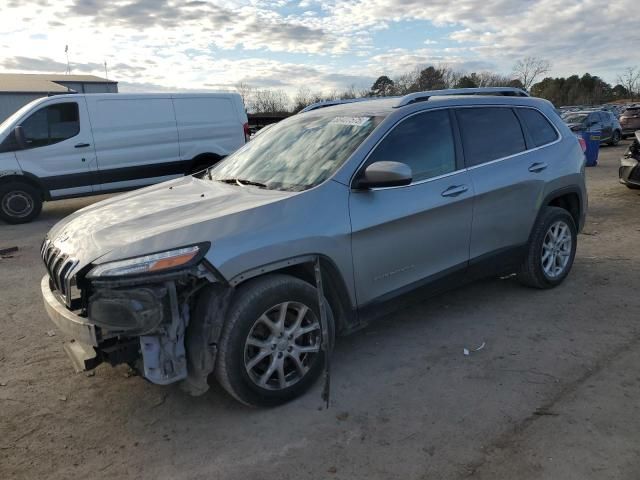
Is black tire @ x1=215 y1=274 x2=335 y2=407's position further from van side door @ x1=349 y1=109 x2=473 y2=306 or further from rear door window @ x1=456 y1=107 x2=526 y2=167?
rear door window @ x1=456 y1=107 x2=526 y2=167

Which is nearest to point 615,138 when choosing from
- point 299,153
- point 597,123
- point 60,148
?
point 597,123

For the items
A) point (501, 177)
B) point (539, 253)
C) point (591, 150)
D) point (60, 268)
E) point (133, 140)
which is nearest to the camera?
point (60, 268)

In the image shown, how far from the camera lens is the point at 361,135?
3.71 metres

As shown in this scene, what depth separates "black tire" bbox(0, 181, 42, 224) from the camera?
9.53m

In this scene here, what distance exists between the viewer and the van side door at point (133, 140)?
32.9 ft

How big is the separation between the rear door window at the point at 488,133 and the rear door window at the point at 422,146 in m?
0.19

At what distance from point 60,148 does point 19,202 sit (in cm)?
123

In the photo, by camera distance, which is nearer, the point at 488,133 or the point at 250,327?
the point at 250,327

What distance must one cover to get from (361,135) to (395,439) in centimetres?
201

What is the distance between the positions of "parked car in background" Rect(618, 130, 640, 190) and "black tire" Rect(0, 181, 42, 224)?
11.1m

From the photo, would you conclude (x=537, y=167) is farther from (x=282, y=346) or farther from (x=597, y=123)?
(x=597, y=123)

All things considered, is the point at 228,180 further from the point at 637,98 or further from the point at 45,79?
the point at 637,98

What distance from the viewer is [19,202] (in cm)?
965

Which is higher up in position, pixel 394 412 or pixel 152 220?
pixel 152 220
